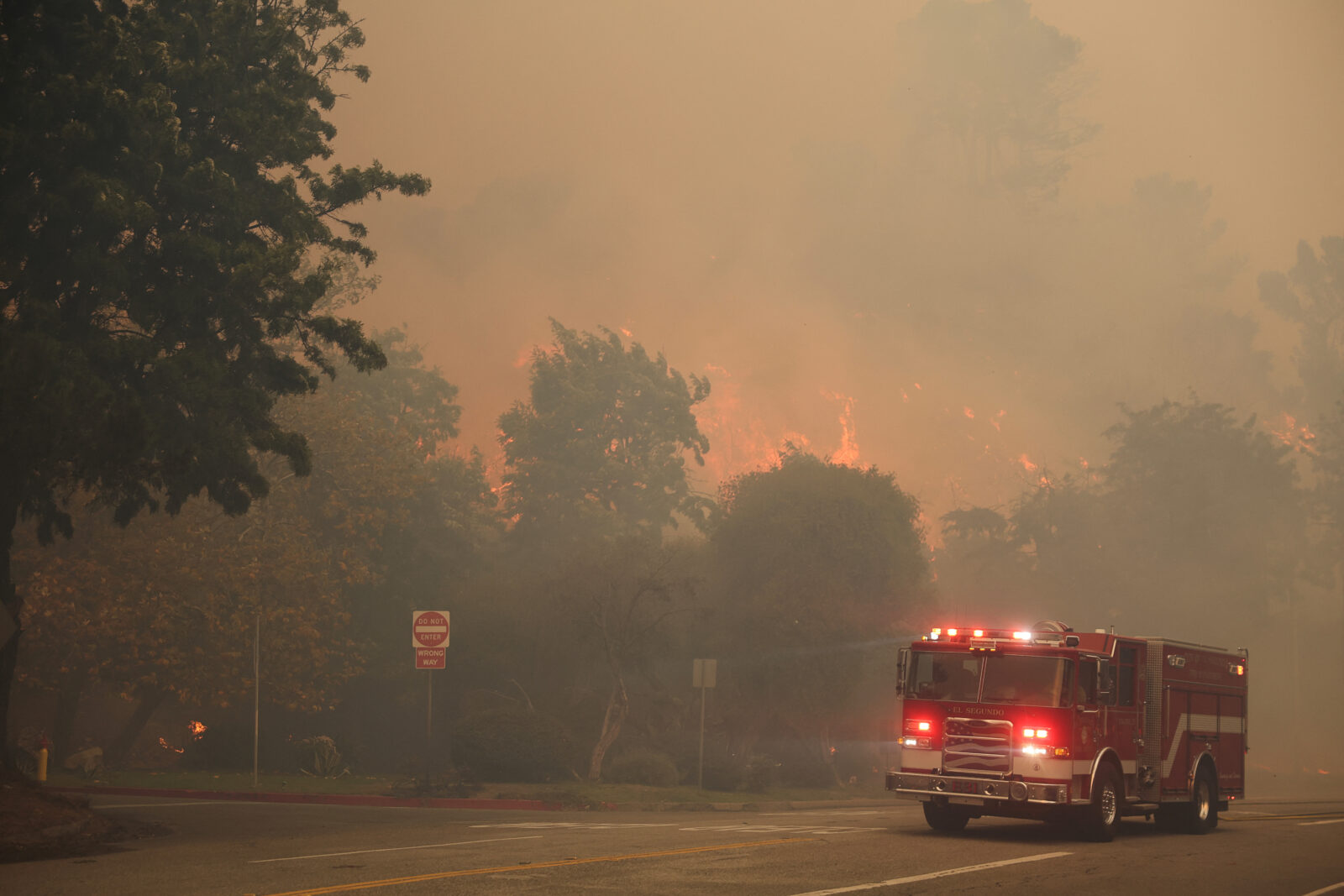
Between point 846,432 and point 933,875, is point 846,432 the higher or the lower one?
the higher one

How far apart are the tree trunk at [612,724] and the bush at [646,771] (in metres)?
0.93

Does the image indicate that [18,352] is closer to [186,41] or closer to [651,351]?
[186,41]

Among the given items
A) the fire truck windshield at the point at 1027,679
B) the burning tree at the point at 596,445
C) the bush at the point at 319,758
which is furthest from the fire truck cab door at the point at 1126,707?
the burning tree at the point at 596,445

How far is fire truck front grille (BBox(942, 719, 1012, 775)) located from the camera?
16.0m

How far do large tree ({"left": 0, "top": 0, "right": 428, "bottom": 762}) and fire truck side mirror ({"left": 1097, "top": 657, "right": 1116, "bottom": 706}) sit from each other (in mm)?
12867

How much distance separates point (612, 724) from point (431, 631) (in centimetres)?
1260

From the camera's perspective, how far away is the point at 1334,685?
81.8 metres

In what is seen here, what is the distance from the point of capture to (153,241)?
19359 millimetres

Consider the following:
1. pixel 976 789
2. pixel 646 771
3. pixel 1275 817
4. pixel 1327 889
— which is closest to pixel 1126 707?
pixel 976 789

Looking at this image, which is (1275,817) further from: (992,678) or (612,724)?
(612,724)

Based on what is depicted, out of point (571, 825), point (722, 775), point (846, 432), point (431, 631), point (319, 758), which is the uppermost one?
point (846, 432)

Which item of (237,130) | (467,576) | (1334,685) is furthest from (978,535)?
(237,130)

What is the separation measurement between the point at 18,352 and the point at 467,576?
3511 cm

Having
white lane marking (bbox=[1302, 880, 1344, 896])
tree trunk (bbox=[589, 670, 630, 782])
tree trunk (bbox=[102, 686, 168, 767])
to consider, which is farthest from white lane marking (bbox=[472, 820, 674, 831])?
tree trunk (bbox=[102, 686, 168, 767])
